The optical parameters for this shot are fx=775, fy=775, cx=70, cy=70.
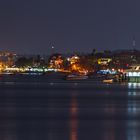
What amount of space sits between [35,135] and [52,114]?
1298cm

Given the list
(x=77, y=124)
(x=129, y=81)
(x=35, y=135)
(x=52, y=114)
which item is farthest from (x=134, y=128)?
(x=129, y=81)

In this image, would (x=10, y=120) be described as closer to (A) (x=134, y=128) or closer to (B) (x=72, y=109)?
(A) (x=134, y=128)

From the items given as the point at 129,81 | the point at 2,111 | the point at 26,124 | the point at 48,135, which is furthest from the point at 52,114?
the point at 129,81

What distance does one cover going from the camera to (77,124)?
136ft

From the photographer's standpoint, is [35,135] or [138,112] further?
[138,112]

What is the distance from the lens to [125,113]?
50500 mm

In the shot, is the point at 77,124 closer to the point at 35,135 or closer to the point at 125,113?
the point at 35,135

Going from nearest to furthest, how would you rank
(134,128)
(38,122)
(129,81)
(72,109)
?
(134,128), (38,122), (72,109), (129,81)

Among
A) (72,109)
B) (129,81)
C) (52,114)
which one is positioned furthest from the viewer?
(129,81)

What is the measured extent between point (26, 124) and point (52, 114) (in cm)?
754

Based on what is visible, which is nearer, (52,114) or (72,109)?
(52,114)

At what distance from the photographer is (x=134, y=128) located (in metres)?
39.7

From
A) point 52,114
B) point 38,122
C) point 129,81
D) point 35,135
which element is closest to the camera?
point 35,135

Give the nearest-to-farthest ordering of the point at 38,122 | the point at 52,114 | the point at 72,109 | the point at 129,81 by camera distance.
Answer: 1. the point at 38,122
2. the point at 52,114
3. the point at 72,109
4. the point at 129,81
